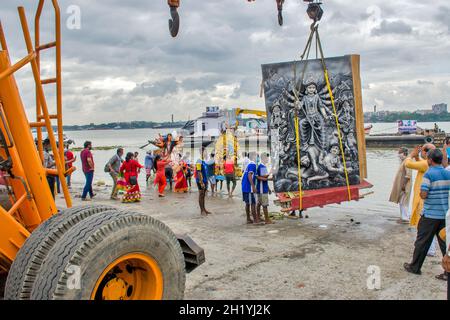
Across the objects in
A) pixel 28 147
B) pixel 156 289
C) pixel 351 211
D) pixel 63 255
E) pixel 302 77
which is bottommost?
pixel 351 211

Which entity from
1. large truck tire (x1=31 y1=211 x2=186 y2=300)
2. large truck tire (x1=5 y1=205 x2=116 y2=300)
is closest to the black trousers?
large truck tire (x1=31 y1=211 x2=186 y2=300)

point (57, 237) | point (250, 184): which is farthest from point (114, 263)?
point (250, 184)

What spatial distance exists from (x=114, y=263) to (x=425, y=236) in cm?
467

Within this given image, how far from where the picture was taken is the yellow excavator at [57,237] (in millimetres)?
2943

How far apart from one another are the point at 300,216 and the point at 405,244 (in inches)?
120

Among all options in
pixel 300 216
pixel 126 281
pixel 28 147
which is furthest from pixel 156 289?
pixel 300 216

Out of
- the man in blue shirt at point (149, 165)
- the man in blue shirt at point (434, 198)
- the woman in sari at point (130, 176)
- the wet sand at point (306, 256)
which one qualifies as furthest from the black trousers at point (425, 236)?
the man in blue shirt at point (149, 165)

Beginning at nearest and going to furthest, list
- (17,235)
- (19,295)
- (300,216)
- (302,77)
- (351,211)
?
1. (19,295)
2. (17,235)
3. (302,77)
4. (300,216)
5. (351,211)

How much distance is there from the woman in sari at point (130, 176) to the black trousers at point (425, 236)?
356 inches

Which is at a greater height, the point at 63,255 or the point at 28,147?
the point at 28,147

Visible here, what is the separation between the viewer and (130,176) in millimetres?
13375

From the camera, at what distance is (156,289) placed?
3.55m

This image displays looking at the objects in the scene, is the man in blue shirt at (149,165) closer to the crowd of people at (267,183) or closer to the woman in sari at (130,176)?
the crowd of people at (267,183)

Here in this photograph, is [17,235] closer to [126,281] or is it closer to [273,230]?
[126,281]
